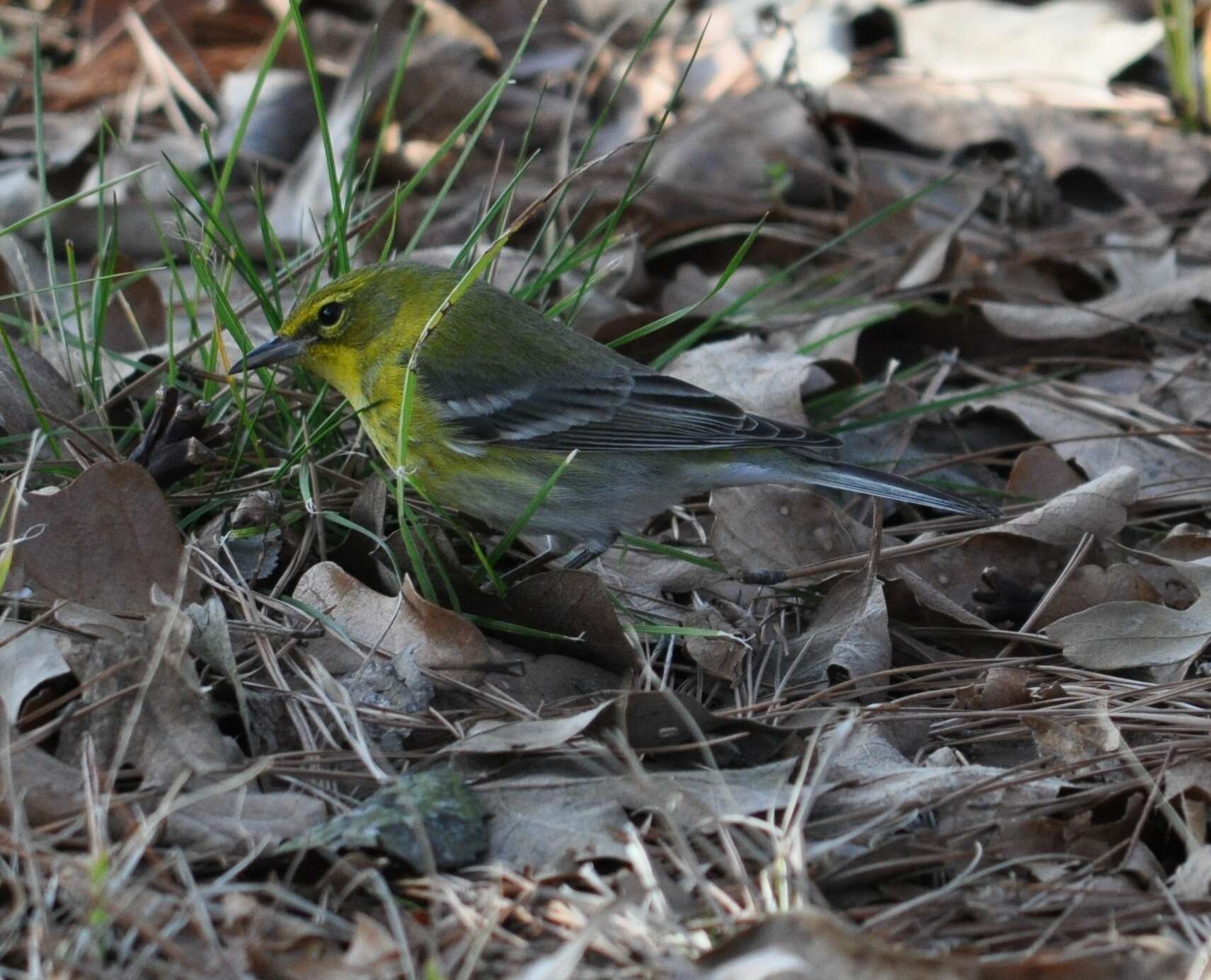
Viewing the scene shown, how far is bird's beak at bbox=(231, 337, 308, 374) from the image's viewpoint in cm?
441

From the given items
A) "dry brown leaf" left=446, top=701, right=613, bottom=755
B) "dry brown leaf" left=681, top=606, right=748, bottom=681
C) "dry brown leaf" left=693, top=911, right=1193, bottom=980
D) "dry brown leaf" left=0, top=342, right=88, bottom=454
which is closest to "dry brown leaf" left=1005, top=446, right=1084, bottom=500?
"dry brown leaf" left=681, top=606, right=748, bottom=681

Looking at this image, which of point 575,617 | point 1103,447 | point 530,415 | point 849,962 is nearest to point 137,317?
point 530,415

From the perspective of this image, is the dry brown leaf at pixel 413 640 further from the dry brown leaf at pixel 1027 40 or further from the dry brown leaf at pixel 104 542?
the dry brown leaf at pixel 1027 40

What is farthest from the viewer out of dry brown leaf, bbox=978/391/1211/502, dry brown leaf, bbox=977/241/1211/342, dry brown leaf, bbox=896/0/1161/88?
dry brown leaf, bbox=896/0/1161/88

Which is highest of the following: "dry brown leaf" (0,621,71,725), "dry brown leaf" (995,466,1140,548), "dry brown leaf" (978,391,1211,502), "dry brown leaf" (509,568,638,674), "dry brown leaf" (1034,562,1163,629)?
"dry brown leaf" (0,621,71,725)

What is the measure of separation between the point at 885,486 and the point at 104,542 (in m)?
2.58

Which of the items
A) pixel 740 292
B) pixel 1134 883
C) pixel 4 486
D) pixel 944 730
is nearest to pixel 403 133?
pixel 740 292

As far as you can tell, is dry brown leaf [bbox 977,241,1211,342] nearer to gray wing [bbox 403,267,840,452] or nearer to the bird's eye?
gray wing [bbox 403,267,840,452]

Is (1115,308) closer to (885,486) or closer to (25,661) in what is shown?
(885,486)

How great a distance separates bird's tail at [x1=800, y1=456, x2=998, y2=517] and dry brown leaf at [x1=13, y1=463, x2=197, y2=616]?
2.23 m

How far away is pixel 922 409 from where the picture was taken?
205 inches

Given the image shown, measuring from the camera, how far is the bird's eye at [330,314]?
469cm

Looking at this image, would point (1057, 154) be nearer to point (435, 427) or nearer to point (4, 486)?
point (435, 427)

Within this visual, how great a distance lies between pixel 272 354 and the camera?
4.54 metres
